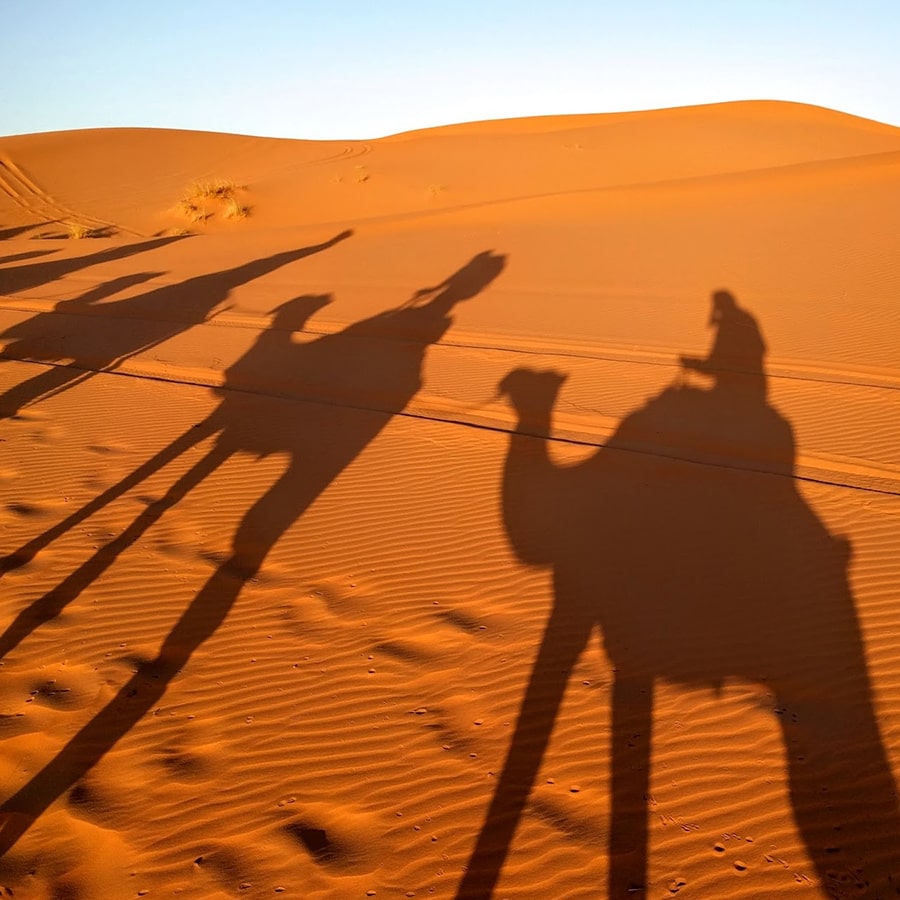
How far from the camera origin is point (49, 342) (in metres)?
12.9

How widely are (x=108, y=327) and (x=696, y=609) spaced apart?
11.5 metres

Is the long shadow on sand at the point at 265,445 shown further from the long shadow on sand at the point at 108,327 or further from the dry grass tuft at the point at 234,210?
the dry grass tuft at the point at 234,210

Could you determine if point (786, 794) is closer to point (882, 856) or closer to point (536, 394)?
point (882, 856)

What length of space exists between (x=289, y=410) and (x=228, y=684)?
486 cm

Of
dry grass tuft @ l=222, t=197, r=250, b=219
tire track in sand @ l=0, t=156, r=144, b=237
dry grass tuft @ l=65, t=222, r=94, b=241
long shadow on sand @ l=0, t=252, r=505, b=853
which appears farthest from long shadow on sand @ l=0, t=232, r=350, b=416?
tire track in sand @ l=0, t=156, r=144, b=237

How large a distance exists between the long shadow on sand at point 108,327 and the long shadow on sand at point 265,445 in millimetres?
1883

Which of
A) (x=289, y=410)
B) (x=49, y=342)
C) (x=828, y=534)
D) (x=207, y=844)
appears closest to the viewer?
(x=207, y=844)

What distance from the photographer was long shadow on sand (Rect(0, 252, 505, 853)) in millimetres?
4371

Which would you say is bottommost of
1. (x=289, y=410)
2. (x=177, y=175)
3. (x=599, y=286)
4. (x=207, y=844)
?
(x=207, y=844)

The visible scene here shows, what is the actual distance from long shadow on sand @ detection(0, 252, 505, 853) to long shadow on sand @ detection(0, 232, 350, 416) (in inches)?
74.1

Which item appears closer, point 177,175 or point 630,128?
point 177,175

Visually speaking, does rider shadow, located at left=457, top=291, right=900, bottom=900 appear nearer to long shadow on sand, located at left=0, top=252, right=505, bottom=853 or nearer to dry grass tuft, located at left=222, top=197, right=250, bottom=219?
long shadow on sand, located at left=0, top=252, right=505, bottom=853

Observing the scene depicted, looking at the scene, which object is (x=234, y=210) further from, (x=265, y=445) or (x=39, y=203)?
(x=265, y=445)

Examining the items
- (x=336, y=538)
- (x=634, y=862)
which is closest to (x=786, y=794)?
(x=634, y=862)
